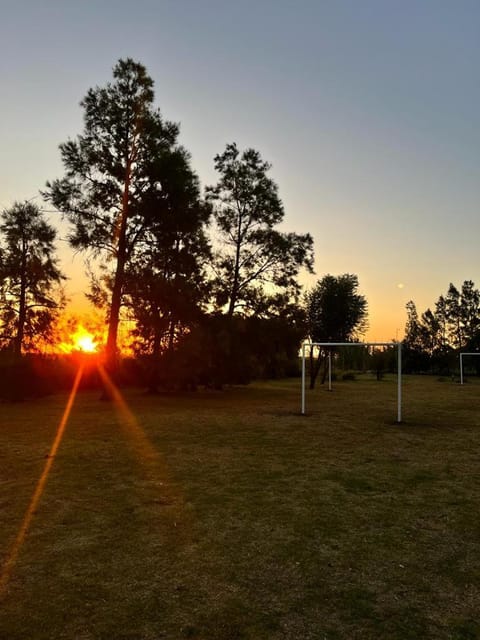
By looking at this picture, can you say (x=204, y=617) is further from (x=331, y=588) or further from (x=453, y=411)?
(x=453, y=411)

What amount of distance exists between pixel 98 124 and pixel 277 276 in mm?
12450

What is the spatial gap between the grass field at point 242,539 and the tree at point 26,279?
15.0m

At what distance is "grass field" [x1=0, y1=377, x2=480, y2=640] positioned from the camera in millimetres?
3793

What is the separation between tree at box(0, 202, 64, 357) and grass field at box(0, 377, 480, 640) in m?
15.0

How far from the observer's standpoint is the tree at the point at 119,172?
68.9 ft

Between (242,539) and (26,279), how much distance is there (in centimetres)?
2333

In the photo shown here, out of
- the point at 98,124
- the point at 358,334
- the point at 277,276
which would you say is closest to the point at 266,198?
the point at 277,276

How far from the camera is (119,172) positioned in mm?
21266

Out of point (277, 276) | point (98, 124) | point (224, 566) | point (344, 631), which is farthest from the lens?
point (277, 276)

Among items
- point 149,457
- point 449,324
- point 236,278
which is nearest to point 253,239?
point 236,278

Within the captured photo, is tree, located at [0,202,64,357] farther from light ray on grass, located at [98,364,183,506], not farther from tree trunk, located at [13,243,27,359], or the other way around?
light ray on grass, located at [98,364,183,506]

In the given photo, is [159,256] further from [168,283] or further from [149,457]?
[149,457]

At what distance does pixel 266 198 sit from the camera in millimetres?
28688

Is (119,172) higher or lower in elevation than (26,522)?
higher
